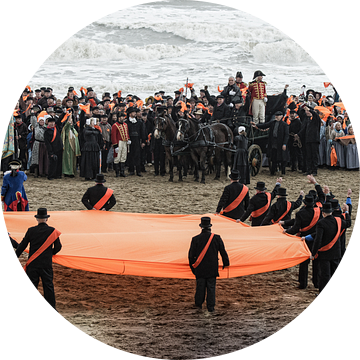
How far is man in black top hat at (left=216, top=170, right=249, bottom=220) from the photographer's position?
9.52 metres

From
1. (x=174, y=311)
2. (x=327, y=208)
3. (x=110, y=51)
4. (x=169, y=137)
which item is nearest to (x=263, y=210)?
(x=327, y=208)

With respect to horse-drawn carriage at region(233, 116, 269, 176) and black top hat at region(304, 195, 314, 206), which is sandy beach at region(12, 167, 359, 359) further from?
horse-drawn carriage at region(233, 116, 269, 176)

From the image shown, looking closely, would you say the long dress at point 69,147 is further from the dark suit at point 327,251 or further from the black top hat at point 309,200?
the dark suit at point 327,251

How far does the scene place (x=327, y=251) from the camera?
7488 millimetres

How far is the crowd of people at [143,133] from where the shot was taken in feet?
50.8

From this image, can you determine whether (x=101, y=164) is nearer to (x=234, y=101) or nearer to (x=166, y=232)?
(x=234, y=101)

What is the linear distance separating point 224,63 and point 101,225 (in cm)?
3112

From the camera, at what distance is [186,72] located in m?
38.7

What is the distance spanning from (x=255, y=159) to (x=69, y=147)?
6096mm

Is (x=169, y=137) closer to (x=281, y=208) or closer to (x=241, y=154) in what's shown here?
(x=241, y=154)

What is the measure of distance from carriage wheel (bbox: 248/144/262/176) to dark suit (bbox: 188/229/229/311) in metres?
9.71

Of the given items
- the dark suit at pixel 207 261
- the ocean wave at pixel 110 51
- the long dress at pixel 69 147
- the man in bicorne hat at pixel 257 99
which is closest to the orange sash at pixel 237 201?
the dark suit at pixel 207 261

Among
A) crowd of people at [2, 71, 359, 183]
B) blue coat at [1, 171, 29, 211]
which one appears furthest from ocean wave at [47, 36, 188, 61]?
blue coat at [1, 171, 29, 211]

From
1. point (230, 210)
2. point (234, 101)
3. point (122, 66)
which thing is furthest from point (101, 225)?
point (122, 66)
